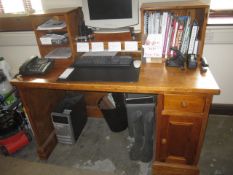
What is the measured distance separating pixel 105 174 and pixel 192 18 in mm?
1419

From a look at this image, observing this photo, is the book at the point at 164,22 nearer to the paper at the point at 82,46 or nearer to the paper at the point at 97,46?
the paper at the point at 97,46

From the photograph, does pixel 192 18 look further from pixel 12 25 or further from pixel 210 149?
pixel 12 25

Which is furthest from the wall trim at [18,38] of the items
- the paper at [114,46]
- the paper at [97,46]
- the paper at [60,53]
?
the paper at [114,46]

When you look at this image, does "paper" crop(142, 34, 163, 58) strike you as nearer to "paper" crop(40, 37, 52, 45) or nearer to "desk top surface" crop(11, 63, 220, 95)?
"desk top surface" crop(11, 63, 220, 95)

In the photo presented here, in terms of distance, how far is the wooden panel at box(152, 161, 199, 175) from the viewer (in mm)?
1493

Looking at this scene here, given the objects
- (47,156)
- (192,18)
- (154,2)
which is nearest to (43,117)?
(47,156)

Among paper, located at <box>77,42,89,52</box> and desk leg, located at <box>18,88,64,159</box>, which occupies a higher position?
paper, located at <box>77,42,89,52</box>

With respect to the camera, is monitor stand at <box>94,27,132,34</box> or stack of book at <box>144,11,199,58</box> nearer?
stack of book at <box>144,11,199,58</box>

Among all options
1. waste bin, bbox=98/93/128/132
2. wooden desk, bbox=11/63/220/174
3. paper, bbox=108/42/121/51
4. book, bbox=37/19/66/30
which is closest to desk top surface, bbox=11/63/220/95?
wooden desk, bbox=11/63/220/174

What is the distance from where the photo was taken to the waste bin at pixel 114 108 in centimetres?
187

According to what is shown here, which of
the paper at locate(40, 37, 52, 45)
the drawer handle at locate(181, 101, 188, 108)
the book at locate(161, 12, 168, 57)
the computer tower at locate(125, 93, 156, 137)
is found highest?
the book at locate(161, 12, 168, 57)

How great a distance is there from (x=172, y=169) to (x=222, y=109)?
38.3 inches

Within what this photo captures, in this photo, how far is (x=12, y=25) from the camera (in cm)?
200

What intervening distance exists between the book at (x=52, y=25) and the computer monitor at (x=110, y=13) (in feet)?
0.67
